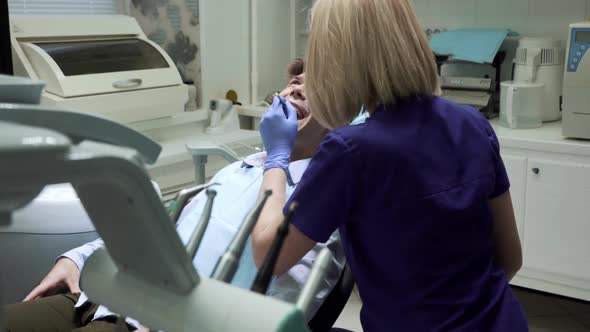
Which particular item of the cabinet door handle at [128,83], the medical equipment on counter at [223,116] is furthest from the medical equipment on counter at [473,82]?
the cabinet door handle at [128,83]

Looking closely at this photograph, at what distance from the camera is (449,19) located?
3.54 m

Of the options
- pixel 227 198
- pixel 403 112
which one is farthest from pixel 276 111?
pixel 403 112

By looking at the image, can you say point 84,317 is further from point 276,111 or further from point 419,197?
point 419,197

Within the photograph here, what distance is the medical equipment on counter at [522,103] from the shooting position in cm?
296

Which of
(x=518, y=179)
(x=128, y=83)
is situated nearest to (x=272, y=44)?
(x=128, y=83)

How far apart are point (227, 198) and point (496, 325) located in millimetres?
727

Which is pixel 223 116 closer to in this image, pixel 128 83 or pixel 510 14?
pixel 128 83

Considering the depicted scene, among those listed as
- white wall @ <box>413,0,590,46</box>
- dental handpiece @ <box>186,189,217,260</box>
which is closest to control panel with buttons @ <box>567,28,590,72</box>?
white wall @ <box>413,0,590,46</box>

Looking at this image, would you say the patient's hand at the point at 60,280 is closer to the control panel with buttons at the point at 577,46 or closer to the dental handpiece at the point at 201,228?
the dental handpiece at the point at 201,228

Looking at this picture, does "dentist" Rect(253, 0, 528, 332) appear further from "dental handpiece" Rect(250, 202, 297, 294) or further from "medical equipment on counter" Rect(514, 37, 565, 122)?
"medical equipment on counter" Rect(514, 37, 565, 122)

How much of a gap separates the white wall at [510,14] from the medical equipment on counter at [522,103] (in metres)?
0.42

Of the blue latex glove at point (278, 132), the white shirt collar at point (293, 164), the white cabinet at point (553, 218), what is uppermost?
the blue latex glove at point (278, 132)

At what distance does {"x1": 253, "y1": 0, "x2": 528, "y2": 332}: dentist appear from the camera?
48.8 inches

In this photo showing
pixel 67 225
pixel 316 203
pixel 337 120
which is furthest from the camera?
pixel 67 225
